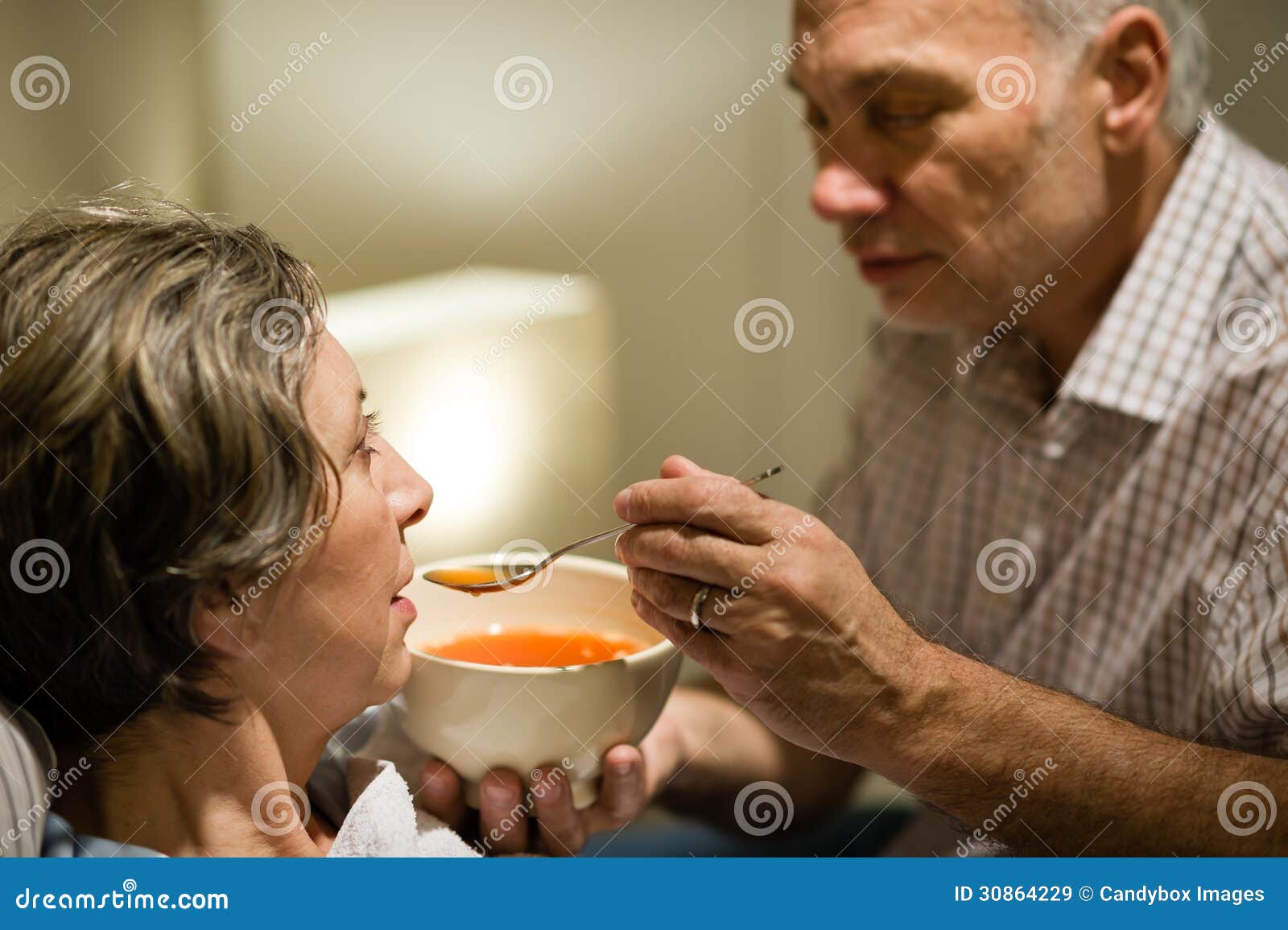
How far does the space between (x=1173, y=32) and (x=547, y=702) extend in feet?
3.26

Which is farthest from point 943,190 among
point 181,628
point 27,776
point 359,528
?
point 27,776

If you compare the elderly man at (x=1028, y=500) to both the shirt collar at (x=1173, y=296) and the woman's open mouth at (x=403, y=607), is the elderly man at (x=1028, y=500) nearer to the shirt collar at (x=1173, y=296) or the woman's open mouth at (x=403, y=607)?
the shirt collar at (x=1173, y=296)

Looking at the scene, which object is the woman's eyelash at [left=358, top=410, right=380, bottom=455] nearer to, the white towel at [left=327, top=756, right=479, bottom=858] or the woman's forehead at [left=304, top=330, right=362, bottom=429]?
the woman's forehead at [left=304, top=330, right=362, bottom=429]

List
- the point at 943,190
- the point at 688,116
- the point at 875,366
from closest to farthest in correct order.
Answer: the point at 943,190 < the point at 688,116 < the point at 875,366

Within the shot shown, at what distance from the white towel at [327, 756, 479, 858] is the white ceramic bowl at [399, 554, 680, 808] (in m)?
0.04

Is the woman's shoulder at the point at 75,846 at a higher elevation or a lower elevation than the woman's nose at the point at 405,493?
lower

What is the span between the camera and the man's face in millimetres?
1085

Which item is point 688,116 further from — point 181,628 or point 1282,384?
point 181,628

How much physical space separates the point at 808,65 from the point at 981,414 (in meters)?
0.47

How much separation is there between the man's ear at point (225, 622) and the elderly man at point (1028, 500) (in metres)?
0.20

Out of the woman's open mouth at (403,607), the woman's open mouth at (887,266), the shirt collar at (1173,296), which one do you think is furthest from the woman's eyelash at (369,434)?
the shirt collar at (1173,296)

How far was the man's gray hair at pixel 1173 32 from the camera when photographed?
1100mm

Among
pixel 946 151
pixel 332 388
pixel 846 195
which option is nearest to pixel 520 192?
pixel 846 195

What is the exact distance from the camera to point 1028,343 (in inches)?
50.2
